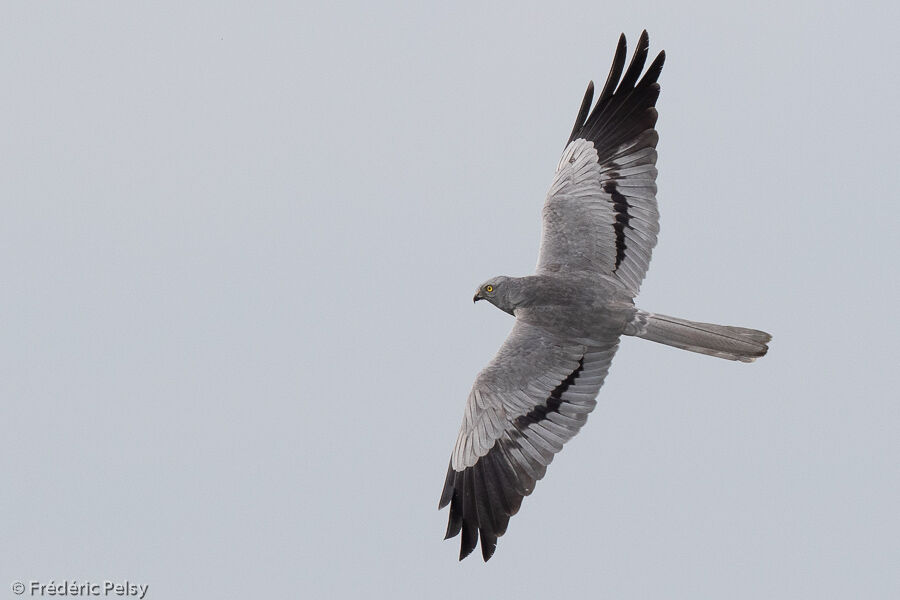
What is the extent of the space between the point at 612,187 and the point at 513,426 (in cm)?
340

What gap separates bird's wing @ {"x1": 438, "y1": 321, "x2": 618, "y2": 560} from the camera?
44.0 feet

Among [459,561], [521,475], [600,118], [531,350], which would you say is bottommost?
[459,561]

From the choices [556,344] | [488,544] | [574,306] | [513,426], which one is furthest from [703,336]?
[488,544]

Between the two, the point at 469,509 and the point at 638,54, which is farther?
the point at 638,54

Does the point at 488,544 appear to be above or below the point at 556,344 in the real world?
below

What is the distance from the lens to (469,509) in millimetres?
13555

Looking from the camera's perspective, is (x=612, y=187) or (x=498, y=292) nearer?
(x=498, y=292)

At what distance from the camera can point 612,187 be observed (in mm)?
14680

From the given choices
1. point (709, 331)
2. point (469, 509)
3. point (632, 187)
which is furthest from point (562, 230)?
point (469, 509)

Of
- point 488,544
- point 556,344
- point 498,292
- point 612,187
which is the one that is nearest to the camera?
point 488,544

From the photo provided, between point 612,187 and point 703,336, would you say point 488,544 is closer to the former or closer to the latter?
point 703,336

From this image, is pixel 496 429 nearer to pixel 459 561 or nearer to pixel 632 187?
pixel 459 561

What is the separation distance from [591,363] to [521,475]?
5.13 feet

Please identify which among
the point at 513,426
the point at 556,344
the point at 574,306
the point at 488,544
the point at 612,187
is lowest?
the point at 488,544
